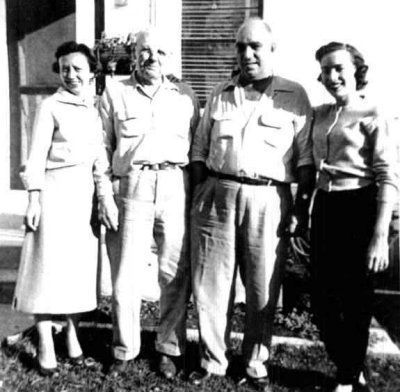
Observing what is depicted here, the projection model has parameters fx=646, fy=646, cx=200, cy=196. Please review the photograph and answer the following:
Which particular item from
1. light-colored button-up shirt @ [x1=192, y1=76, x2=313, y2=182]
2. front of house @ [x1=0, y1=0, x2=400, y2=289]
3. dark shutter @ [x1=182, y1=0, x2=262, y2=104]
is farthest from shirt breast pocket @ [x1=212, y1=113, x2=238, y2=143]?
dark shutter @ [x1=182, y1=0, x2=262, y2=104]

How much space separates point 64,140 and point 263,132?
3.75 ft

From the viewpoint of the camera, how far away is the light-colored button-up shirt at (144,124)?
3711 mm

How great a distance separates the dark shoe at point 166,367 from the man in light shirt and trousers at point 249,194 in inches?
5.6

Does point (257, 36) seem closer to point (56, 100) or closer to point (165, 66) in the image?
point (165, 66)

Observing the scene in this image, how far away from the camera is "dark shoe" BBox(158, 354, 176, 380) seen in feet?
12.7

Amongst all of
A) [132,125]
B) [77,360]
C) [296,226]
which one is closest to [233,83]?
[132,125]

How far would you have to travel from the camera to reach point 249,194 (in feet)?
11.8

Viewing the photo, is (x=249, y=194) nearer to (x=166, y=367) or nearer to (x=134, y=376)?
(x=166, y=367)

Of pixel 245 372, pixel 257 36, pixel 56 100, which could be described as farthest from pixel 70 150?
pixel 245 372

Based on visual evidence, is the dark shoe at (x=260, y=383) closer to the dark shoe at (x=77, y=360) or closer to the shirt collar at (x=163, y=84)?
the dark shoe at (x=77, y=360)

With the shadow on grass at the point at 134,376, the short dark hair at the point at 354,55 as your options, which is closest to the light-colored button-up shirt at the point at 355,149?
the short dark hair at the point at 354,55

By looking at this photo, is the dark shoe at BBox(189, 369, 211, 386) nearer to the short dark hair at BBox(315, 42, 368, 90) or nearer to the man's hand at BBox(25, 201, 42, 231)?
the man's hand at BBox(25, 201, 42, 231)

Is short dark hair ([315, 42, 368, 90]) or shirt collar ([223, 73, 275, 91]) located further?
shirt collar ([223, 73, 275, 91])

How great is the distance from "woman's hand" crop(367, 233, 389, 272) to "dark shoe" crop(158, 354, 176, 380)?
138 cm
